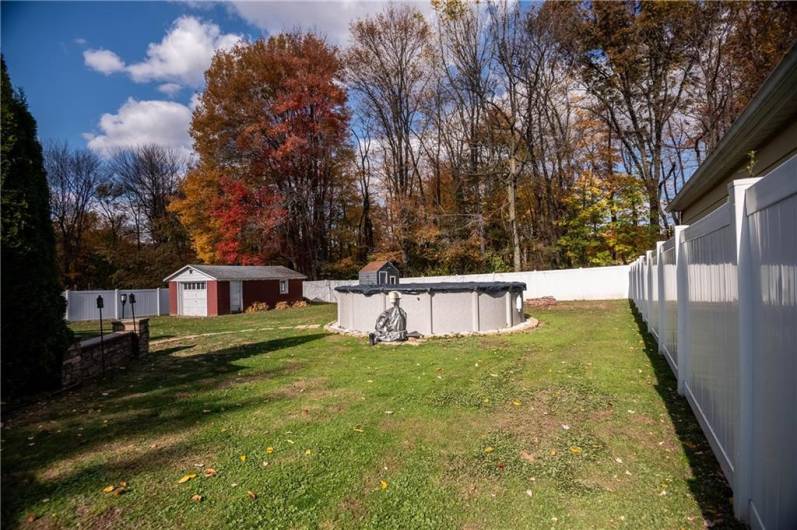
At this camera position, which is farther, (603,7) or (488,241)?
(488,241)

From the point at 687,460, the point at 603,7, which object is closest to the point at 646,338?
the point at 687,460

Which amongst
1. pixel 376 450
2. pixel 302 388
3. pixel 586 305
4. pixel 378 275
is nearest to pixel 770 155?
pixel 376 450

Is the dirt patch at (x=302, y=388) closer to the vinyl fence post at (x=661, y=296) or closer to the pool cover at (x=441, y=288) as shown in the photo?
the pool cover at (x=441, y=288)

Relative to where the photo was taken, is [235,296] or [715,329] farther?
[235,296]

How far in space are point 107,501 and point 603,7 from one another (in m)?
25.9

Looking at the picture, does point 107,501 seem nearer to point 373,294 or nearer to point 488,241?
point 373,294

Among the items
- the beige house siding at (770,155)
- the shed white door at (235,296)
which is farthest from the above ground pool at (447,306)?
the shed white door at (235,296)

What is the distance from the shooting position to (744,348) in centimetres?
236

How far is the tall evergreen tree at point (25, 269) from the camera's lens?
18.6 ft

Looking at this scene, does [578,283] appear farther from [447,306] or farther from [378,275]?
[447,306]

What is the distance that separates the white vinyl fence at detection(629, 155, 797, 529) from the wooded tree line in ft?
64.7

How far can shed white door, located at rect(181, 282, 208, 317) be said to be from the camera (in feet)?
73.0

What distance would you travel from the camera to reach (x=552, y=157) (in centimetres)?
2522

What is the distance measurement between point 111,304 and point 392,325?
60.6ft
